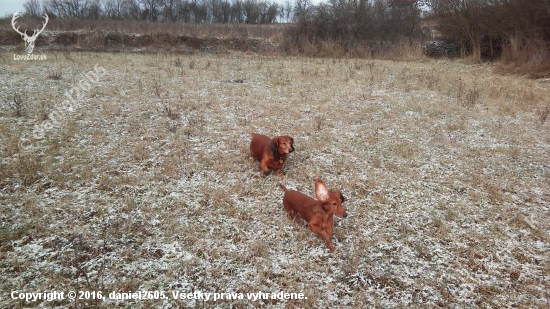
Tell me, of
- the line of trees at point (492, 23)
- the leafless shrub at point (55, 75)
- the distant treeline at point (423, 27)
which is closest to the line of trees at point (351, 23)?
the distant treeline at point (423, 27)

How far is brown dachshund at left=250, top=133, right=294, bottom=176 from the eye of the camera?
17.0 ft

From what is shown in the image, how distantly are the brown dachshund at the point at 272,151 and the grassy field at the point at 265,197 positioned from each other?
249 millimetres

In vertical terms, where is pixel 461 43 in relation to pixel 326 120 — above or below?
above

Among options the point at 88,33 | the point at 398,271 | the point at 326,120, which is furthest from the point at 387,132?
the point at 88,33

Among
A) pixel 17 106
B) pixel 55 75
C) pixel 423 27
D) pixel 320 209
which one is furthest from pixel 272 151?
pixel 423 27

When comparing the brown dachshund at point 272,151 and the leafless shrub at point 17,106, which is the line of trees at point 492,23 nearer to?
the brown dachshund at point 272,151

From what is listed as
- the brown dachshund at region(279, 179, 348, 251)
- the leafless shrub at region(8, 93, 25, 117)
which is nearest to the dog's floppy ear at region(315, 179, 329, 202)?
the brown dachshund at region(279, 179, 348, 251)

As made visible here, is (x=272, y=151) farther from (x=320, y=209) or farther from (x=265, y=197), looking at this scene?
(x=320, y=209)

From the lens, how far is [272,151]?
17.7 ft

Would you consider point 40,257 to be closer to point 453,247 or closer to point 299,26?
point 453,247

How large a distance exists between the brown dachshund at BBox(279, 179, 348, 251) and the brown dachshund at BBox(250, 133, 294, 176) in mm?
1007

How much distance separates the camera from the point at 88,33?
70.0 ft

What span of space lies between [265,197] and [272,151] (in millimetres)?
845

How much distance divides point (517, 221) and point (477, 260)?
132 cm
